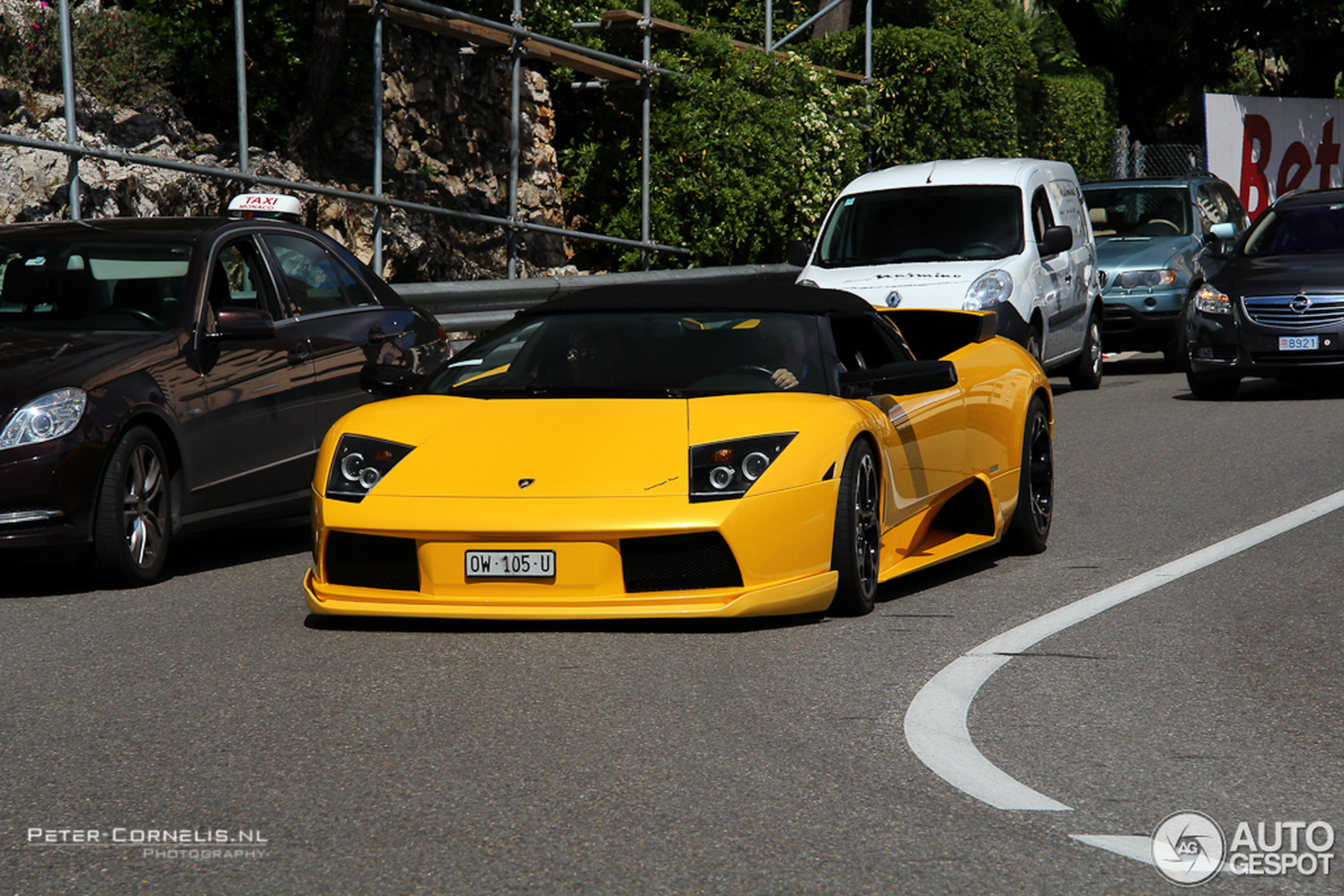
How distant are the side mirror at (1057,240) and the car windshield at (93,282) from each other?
27.4ft

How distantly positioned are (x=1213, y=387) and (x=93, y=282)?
10.4m

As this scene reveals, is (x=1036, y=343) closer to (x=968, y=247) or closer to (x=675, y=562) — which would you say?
(x=968, y=247)

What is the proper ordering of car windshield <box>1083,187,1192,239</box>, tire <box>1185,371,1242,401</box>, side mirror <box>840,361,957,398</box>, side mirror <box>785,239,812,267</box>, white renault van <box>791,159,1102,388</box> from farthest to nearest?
car windshield <box>1083,187,1192,239</box> → tire <box>1185,371,1242,401</box> → side mirror <box>785,239,812,267</box> → white renault van <box>791,159,1102,388</box> → side mirror <box>840,361,957,398</box>

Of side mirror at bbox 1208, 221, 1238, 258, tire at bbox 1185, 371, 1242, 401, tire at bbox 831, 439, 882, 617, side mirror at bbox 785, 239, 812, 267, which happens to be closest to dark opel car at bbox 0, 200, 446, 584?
tire at bbox 831, 439, 882, 617

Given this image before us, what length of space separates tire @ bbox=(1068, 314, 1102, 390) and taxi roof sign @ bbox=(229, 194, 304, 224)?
29.6 feet

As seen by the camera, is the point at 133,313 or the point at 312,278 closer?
the point at 133,313

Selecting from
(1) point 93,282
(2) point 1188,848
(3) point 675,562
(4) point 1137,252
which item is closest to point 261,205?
(1) point 93,282

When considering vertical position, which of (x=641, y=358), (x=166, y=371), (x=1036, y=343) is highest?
(x=641, y=358)

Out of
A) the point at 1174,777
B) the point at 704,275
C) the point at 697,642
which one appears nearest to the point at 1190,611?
the point at 697,642

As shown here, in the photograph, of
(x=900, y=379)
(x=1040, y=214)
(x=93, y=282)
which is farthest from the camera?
(x=1040, y=214)

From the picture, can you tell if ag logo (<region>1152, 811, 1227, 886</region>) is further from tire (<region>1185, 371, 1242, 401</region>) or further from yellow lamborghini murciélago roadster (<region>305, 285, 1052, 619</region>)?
tire (<region>1185, 371, 1242, 401</region>)

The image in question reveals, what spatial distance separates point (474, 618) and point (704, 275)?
41.5ft

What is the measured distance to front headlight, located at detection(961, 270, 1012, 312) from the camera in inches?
558

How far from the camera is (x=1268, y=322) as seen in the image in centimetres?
1542
